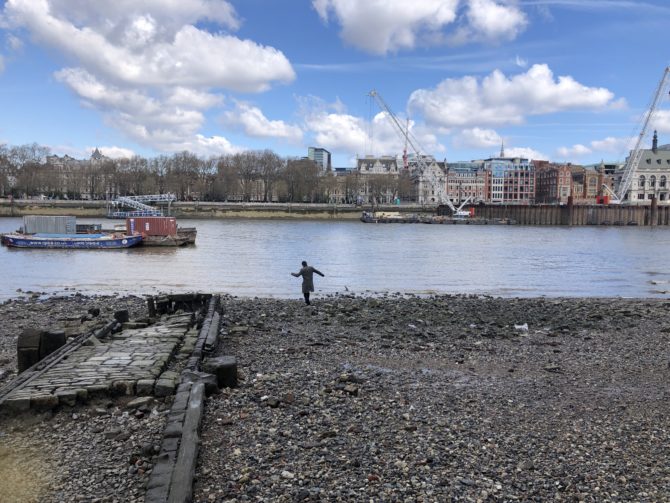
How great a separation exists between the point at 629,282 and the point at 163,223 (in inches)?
1659

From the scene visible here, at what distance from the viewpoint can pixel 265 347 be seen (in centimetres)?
1311

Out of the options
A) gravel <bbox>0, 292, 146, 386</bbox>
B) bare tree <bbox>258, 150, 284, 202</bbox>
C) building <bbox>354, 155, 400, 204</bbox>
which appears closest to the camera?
gravel <bbox>0, 292, 146, 386</bbox>

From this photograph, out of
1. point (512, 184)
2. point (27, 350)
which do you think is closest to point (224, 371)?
point (27, 350)

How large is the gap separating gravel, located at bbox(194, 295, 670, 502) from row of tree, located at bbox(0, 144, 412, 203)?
427ft

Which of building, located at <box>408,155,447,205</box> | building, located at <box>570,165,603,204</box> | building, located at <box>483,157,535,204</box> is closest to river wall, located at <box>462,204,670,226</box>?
building, located at <box>408,155,447,205</box>

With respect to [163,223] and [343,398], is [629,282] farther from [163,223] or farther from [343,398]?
[163,223]

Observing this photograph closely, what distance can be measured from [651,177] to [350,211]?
97.2 metres

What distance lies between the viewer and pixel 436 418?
8492 millimetres

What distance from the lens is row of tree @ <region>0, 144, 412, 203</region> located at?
13750 centimetres

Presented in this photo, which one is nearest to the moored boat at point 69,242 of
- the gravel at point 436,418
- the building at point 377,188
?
the gravel at point 436,418

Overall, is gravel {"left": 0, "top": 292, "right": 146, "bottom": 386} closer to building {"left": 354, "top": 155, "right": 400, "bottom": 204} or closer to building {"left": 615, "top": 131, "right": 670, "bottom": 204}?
building {"left": 354, "top": 155, "right": 400, "bottom": 204}

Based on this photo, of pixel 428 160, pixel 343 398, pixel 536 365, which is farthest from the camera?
pixel 428 160

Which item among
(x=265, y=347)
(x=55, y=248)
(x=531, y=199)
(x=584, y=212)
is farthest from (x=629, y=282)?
(x=531, y=199)

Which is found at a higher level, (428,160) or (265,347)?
(428,160)
